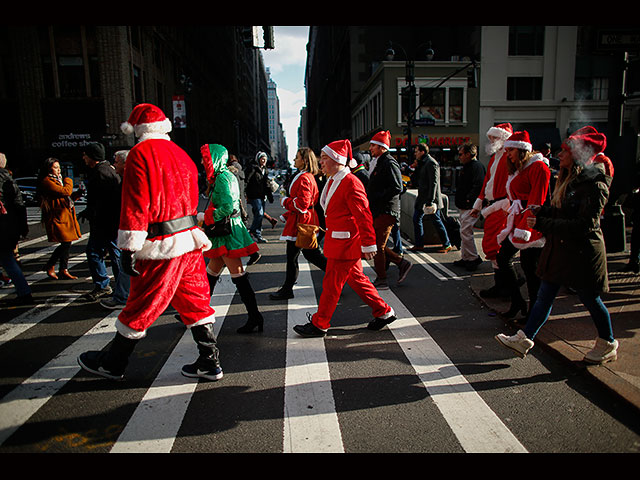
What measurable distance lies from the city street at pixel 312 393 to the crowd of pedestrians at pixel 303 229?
0.24m

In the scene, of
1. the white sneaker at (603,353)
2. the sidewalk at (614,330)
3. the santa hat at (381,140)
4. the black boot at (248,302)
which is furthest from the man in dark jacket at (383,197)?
the white sneaker at (603,353)

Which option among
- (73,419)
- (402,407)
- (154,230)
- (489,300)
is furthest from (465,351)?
(73,419)

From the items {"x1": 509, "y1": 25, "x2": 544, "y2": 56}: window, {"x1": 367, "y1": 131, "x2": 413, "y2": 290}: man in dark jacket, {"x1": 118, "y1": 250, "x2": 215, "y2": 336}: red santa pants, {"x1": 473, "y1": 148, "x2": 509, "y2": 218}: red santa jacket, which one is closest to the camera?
{"x1": 118, "y1": 250, "x2": 215, "y2": 336}: red santa pants

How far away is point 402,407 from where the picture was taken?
3297 millimetres

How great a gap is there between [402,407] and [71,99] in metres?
32.2

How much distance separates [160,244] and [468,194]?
5.49m

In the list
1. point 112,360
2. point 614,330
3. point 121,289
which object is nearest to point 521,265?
point 614,330

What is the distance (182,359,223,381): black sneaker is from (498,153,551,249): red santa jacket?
10.1 feet

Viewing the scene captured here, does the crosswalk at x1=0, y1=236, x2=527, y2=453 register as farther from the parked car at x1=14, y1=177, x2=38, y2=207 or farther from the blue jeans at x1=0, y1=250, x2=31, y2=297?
the parked car at x1=14, y1=177, x2=38, y2=207

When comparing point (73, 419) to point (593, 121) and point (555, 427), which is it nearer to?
point (555, 427)

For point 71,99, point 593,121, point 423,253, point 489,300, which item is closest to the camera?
point 489,300

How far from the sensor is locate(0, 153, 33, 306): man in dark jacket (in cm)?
588

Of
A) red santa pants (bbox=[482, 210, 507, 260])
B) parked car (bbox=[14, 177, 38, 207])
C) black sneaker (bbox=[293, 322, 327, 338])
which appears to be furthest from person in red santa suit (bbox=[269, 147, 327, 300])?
parked car (bbox=[14, 177, 38, 207])

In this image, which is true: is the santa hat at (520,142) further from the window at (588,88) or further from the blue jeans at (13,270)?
the window at (588,88)
